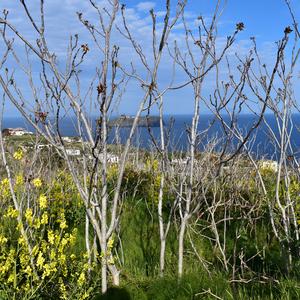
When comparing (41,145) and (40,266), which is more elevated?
(41,145)

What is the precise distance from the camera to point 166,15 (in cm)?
298

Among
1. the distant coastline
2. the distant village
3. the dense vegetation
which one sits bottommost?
the dense vegetation

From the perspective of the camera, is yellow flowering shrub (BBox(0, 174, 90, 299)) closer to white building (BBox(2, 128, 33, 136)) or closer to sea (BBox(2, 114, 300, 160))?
sea (BBox(2, 114, 300, 160))

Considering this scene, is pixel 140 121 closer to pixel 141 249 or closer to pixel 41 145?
pixel 141 249

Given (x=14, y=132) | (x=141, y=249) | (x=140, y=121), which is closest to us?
(x=140, y=121)

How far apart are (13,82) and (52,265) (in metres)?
1.46

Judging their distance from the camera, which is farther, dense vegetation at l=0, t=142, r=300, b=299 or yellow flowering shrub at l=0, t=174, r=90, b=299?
dense vegetation at l=0, t=142, r=300, b=299

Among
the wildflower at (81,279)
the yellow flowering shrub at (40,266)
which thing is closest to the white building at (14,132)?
the yellow flowering shrub at (40,266)

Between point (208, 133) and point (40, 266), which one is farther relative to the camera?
point (208, 133)

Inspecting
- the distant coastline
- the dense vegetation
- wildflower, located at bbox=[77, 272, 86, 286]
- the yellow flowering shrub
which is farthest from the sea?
wildflower, located at bbox=[77, 272, 86, 286]

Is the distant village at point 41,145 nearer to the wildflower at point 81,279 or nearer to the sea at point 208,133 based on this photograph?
the sea at point 208,133

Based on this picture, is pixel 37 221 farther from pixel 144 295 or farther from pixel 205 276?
pixel 205 276

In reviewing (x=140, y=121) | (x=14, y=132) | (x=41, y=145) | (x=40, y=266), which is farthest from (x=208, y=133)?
(x=40, y=266)

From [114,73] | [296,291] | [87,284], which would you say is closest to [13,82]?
[114,73]
